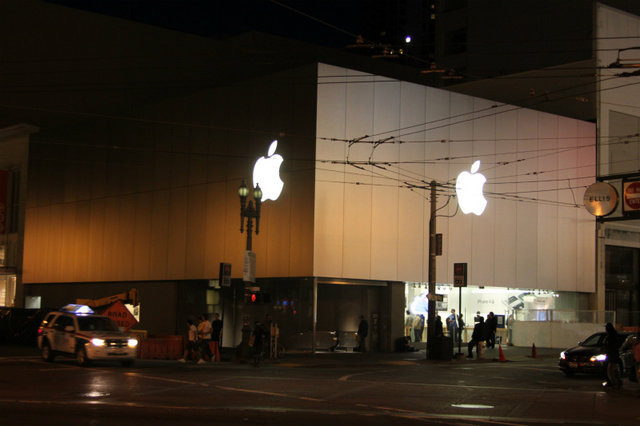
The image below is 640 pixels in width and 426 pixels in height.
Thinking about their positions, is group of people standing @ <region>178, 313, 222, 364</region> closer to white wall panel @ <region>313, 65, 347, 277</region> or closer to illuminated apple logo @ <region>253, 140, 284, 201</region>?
white wall panel @ <region>313, 65, 347, 277</region>

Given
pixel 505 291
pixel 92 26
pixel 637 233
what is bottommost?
pixel 505 291

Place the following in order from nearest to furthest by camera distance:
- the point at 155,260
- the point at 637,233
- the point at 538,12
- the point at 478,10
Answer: the point at 155,260
the point at 637,233
the point at 538,12
the point at 478,10

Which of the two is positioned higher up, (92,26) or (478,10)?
(478,10)

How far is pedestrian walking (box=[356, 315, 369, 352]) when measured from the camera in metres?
34.1

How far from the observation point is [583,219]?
43906 mm

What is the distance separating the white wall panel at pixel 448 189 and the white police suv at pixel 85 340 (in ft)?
33.7

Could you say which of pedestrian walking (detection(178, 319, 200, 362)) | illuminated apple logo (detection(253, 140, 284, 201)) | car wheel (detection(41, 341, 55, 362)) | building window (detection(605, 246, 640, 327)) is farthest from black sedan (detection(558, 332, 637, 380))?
building window (detection(605, 246, 640, 327))

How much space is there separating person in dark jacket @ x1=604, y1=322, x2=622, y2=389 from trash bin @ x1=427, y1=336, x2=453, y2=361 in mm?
10504

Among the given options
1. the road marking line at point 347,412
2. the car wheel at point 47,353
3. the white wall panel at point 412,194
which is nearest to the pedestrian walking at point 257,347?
the car wheel at point 47,353

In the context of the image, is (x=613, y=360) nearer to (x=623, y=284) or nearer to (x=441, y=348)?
(x=441, y=348)

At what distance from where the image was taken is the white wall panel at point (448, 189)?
34281 mm

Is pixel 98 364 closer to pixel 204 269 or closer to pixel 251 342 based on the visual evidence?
pixel 251 342

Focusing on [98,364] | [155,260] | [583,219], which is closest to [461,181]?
[583,219]

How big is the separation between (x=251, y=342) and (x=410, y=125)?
559 inches
